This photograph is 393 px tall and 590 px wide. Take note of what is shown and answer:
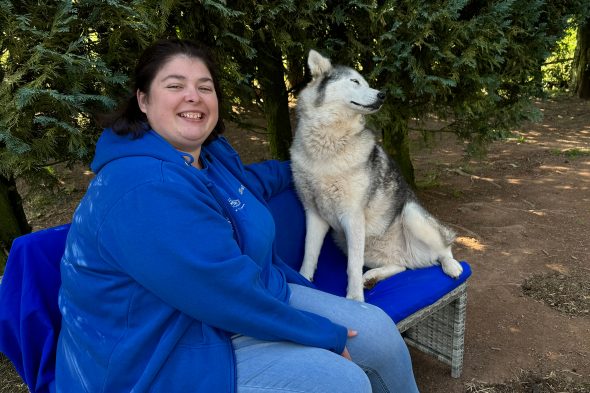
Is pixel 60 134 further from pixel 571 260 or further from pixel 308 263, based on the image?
pixel 571 260

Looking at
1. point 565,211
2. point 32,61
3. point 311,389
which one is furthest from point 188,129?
point 565,211

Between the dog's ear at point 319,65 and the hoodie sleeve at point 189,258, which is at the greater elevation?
the dog's ear at point 319,65

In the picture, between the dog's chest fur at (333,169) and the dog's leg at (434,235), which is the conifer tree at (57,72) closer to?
the dog's chest fur at (333,169)

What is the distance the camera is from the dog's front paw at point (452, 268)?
110 inches

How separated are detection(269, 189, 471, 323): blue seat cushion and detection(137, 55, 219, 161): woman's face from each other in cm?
112

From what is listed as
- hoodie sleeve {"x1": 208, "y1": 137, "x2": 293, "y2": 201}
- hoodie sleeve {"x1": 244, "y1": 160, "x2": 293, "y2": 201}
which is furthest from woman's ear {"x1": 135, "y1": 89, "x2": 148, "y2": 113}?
hoodie sleeve {"x1": 244, "y1": 160, "x2": 293, "y2": 201}

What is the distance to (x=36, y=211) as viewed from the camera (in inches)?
217

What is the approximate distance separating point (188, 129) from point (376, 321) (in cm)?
124

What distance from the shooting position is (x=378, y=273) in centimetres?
304

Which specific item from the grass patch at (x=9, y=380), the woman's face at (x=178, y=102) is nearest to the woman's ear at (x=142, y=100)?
the woman's face at (x=178, y=102)

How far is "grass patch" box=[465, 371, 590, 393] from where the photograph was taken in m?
2.77

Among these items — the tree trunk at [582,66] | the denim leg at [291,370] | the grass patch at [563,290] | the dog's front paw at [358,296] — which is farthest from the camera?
the tree trunk at [582,66]

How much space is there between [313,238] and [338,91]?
100 centimetres

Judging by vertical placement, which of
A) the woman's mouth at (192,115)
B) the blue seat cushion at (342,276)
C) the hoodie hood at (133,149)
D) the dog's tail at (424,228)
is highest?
the woman's mouth at (192,115)
